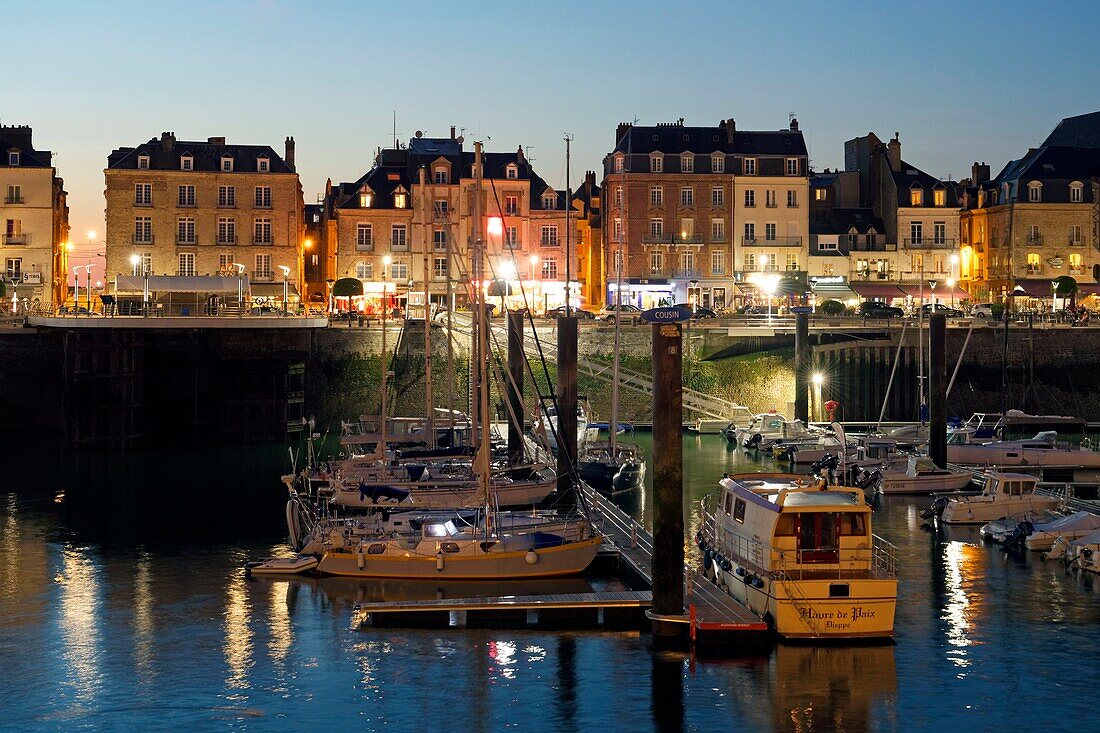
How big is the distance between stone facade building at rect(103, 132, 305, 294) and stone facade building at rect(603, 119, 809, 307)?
65.7ft

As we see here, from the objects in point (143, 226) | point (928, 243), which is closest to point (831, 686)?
point (143, 226)

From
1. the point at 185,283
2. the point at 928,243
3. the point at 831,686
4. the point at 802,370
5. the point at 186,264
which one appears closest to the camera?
the point at 831,686

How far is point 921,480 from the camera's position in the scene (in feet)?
162

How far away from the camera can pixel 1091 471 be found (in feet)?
175

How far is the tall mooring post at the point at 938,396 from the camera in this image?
5016 centimetres

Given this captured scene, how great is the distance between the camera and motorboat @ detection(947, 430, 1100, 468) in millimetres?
53062

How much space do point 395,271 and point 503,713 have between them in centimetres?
6605

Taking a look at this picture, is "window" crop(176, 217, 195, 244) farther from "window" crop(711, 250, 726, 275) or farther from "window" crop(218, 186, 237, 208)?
"window" crop(711, 250, 726, 275)

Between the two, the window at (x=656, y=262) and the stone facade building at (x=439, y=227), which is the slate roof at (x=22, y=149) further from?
the window at (x=656, y=262)

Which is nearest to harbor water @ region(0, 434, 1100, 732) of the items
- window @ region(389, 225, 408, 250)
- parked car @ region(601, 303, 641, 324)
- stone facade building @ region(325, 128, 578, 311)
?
parked car @ region(601, 303, 641, 324)

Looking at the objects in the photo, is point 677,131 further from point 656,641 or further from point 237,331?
point 656,641

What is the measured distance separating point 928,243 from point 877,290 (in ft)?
18.3

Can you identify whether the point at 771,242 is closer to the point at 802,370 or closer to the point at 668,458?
the point at 802,370

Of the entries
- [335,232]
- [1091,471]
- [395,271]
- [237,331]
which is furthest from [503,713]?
[335,232]
